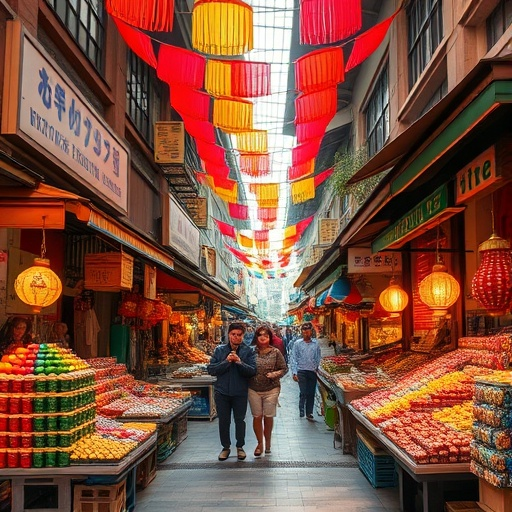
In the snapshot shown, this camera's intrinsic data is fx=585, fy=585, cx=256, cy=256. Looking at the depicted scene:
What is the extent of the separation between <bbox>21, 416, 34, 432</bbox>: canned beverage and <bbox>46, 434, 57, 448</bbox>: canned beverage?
0.57 feet

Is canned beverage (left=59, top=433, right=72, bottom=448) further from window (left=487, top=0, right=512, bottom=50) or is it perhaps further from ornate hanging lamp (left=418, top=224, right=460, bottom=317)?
window (left=487, top=0, right=512, bottom=50)

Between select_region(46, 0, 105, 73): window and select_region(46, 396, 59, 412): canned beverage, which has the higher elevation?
select_region(46, 0, 105, 73): window

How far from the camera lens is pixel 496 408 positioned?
402 cm

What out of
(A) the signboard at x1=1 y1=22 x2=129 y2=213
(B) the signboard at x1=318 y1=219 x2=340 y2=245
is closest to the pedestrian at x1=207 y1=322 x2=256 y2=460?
(A) the signboard at x1=1 y1=22 x2=129 y2=213

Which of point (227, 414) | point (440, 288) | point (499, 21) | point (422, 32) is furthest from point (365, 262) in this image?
point (422, 32)

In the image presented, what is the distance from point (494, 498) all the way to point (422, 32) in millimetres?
10003

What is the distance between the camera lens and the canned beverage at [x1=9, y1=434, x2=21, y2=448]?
5270 mm

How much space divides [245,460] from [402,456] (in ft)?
12.4

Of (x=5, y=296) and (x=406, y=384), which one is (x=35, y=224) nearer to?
(x=5, y=296)

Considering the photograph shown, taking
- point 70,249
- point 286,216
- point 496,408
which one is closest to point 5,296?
point 70,249

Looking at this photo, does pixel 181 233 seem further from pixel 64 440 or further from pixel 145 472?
pixel 64 440

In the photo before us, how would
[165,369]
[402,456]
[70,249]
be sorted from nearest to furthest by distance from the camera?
1. [402,456]
2. [70,249]
3. [165,369]

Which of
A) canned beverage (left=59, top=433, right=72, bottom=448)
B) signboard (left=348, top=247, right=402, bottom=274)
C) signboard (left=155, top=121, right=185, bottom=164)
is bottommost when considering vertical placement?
canned beverage (left=59, top=433, right=72, bottom=448)

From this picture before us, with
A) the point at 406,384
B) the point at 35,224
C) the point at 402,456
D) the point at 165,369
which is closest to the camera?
the point at 402,456
